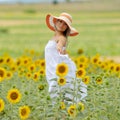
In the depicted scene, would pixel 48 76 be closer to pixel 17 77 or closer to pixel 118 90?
pixel 118 90

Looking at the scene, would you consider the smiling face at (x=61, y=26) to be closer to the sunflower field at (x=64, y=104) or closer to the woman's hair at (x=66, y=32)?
the woman's hair at (x=66, y=32)

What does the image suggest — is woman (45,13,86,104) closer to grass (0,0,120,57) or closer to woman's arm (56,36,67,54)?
woman's arm (56,36,67,54)

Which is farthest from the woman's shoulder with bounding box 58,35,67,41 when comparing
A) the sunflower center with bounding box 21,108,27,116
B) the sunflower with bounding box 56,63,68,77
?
the sunflower center with bounding box 21,108,27,116

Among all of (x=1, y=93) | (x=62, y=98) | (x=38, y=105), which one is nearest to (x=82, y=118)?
(x=62, y=98)

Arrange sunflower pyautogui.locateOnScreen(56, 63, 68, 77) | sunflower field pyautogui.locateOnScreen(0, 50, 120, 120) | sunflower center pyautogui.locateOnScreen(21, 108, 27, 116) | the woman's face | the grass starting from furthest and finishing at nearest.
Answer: the grass → the woman's face → sunflower pyautogui.locateOnScreen(56, 63, 68, 77) → sunflower field pyautogui.locateOnScreen(0, 50, 120, 120) → sunflower center pyautogui.locateOnScreen(21, 108, 27, 116)

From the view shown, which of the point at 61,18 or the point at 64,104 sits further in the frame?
the point at 61,18

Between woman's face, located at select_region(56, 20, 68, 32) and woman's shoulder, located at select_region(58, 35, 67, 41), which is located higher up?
woman's face, located at select_region(56, 20, 68, 32)

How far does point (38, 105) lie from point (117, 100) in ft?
2.52

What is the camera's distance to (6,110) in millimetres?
5629

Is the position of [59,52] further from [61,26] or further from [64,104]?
[64,104]

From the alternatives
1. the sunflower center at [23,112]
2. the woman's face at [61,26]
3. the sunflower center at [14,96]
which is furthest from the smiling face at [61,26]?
the sunflower center at [23,112]

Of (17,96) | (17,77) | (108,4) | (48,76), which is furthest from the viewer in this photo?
(108,4)

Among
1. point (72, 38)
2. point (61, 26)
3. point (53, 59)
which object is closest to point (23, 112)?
point (53, 59)

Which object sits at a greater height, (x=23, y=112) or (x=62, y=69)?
(x=62, y=69)
